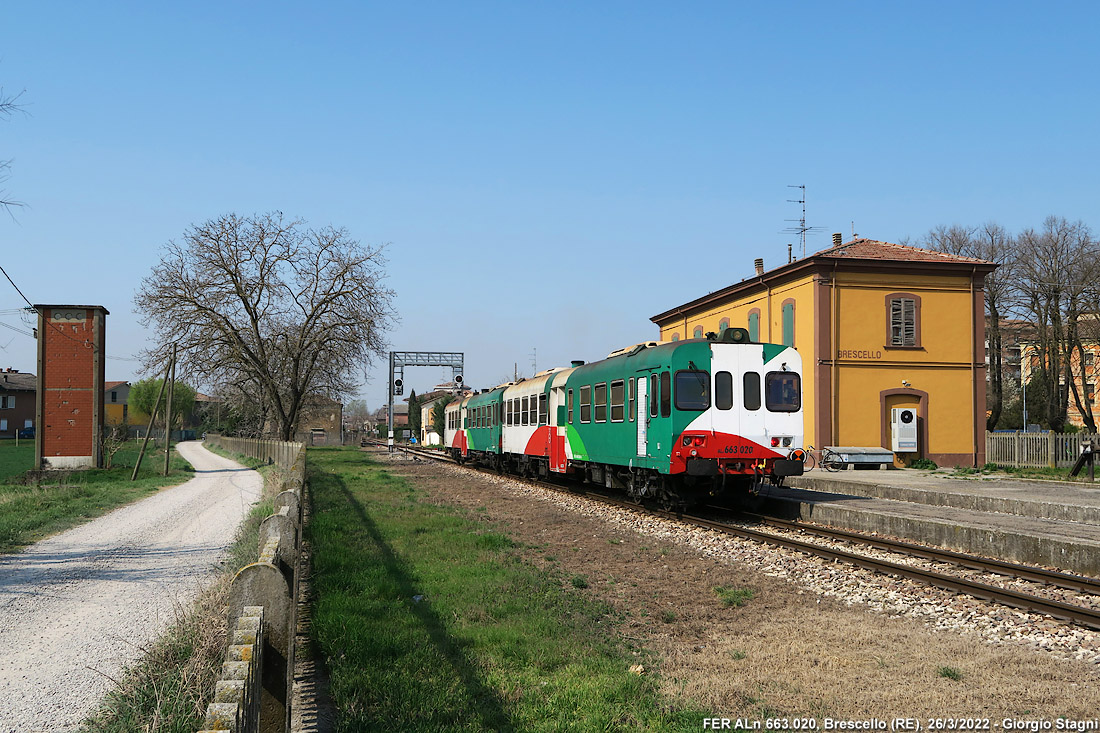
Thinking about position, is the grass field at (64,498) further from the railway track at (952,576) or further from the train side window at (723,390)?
the train side window at (723,390)

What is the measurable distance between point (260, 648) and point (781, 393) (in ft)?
45.2

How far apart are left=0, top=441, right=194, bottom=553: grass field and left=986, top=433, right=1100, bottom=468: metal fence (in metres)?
28.6

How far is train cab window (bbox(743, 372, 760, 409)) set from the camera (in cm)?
1589

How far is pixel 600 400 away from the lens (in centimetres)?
1920

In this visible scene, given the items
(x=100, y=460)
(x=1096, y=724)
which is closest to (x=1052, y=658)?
(x=1096, y=724)

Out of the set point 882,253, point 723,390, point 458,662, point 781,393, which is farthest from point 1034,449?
point 458,662

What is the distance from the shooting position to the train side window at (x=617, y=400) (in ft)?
58.6

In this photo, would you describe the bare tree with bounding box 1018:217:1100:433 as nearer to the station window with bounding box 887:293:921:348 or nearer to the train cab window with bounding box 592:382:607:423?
the station window with bounding box 887:293:921:348

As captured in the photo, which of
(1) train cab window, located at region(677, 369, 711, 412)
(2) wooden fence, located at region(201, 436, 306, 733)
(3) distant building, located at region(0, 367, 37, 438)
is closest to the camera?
(2) wooden fence, located at region(201, 436, 306, 733)

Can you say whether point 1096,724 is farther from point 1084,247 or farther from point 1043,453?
Result: point 1084,247

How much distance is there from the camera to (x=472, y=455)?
36.1m

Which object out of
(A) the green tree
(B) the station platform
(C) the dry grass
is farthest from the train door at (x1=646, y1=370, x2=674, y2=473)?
(A) the green tree

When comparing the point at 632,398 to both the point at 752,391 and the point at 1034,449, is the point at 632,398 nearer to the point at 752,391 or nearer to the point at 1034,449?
the point at 752,391

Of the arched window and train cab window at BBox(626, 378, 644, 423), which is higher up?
the arched window
